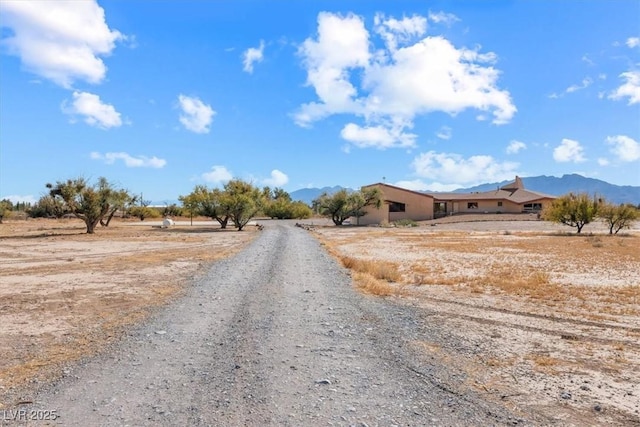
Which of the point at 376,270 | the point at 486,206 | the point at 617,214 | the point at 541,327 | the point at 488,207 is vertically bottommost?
the point at 541,327

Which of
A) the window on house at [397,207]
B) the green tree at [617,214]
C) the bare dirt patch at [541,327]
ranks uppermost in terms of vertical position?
the window on house at [397,207]

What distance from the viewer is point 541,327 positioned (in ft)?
25.3

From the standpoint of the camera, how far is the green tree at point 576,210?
1519 inches

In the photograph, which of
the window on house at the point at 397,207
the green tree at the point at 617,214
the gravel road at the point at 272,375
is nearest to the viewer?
the gravel road at the point at 272,375

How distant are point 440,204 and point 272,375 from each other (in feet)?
236

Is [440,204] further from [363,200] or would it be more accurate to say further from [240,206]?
[240,206]

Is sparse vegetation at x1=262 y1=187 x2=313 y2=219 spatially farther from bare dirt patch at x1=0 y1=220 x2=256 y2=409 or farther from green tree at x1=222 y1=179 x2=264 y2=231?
bare dirt patch at x1=0 y1=220 x2=256 y2=409

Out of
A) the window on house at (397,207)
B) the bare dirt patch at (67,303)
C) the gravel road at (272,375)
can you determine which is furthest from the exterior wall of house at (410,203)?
the gravel road at (272,375)

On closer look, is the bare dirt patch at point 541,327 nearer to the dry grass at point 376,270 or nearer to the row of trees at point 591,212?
the dry grass at point 376,270

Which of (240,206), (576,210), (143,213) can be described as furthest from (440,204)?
(143,213)

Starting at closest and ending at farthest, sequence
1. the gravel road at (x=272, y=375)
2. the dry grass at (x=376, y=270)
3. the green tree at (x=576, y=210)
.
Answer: the gravel road at (x=272, y=375), the dry grass at (x=376, y=270), the green tree at (x=576, y=210)

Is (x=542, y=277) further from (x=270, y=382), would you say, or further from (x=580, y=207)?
(x=580, y=207)

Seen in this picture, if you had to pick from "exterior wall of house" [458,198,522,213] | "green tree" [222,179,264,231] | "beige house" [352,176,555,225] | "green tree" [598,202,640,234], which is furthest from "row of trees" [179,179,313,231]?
"exterior wall of house" [458,198,522,213]

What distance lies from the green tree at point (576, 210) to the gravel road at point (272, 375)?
37.0 m
